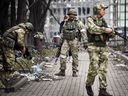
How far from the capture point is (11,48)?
13.2 meters

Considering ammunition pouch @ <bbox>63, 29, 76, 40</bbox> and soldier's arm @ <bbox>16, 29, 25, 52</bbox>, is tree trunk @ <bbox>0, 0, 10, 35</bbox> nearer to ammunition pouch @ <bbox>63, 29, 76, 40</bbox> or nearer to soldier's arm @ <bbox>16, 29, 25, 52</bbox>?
ammunition pouch @ <bbox>63, 29, 76, 40</bbox>

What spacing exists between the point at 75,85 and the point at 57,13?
331ft

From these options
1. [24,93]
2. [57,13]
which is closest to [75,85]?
[24,93]

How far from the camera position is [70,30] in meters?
→ 17.7

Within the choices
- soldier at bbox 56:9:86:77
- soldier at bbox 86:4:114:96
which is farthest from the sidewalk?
soldier at bbox 86:4:114:96

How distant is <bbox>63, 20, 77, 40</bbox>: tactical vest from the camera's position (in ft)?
57.7

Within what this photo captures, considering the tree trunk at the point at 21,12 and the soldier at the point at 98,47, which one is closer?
the soldier at the point at 98,47

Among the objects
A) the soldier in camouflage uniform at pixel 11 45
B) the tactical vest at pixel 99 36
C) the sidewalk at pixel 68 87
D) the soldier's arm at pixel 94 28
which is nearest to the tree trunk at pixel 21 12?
the sidewalk at pixel 68 87

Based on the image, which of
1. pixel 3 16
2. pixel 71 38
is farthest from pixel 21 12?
pixel 71 38

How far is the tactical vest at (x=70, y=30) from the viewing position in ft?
57.7

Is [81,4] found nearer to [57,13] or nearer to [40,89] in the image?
[57,13]

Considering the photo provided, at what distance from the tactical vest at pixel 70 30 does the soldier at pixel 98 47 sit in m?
5.06

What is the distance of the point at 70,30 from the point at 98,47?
542 cm

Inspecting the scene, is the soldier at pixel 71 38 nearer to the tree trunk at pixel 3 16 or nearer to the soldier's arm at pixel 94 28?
the soldier's arm at pixel 94 28
